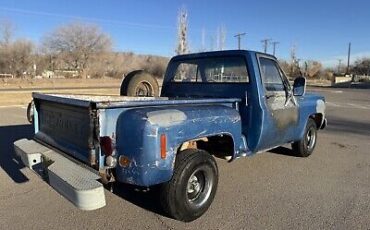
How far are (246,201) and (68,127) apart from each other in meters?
2.38

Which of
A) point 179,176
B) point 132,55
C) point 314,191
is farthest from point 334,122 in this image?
point 132,55

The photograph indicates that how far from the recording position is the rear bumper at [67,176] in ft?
9.97

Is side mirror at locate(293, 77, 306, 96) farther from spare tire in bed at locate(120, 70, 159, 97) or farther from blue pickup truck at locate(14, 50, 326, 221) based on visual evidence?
spare tire in bed at locate(120, 70, 159, 97)

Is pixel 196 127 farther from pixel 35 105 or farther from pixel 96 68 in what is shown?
pixel 96 68

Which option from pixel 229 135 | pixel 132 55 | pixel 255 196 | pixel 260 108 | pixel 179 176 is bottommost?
pixel 255 196

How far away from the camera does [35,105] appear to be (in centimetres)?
484

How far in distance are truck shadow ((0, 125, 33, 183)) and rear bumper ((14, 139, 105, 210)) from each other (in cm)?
119

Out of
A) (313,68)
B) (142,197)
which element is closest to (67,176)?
(142,197)

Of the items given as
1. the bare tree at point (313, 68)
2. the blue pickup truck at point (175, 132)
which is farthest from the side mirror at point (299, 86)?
the bare tree at point (313, 68)

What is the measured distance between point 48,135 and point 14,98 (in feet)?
54.2

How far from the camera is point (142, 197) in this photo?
454 centimetres

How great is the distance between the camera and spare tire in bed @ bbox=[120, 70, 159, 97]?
5.94 meters

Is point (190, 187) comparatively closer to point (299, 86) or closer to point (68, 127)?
point (68, 127)

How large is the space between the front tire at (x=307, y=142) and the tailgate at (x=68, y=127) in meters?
4.17
